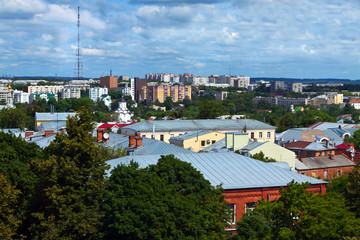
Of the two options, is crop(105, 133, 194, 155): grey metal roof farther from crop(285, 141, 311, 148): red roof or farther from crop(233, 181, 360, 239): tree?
crop(285, 141, 311, 148): red roof

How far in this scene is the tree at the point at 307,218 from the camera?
15.4 metres

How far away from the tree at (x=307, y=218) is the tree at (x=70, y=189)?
207 inches

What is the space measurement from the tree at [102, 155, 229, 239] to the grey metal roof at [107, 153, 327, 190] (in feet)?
11.9

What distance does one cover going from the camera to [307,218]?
15664mm

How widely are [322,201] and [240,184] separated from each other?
21.5ft

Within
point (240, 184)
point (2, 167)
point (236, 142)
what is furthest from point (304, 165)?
point (2, 167)

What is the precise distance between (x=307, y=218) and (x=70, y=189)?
7.96 meters

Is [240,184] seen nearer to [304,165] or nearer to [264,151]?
[264,151]

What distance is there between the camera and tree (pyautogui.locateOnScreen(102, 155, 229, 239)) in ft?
54.3

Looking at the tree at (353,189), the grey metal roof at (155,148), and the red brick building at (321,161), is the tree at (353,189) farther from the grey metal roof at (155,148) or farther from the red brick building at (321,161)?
the red brick building at (321,161)

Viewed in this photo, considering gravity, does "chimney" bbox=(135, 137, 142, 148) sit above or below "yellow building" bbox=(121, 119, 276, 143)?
above

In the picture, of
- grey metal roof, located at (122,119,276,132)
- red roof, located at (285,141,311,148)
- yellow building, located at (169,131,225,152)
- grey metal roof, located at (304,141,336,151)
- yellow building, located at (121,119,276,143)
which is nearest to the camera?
grey metal roof, located at (304,141,336,151)

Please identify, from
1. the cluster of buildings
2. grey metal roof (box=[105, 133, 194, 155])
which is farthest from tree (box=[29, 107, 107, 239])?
grey metal roof (box=[105, 133, 194, 155])

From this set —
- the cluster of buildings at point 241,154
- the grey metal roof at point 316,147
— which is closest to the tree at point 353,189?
the cluster of buildings at point 241,154
